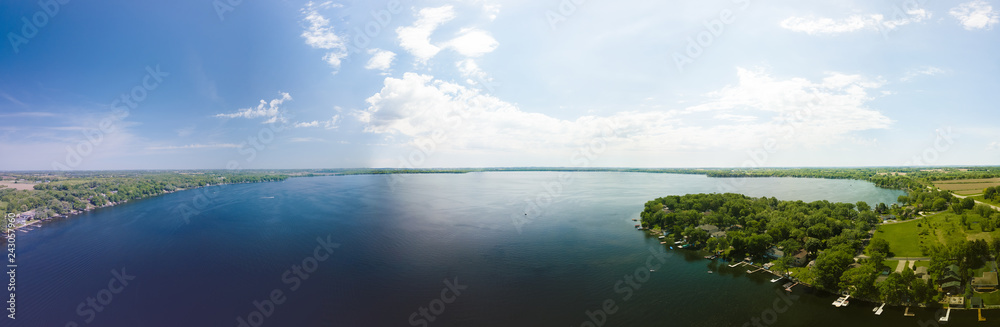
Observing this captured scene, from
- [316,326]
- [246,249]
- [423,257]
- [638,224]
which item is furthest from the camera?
[638,224]

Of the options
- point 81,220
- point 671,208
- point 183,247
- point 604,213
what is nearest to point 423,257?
point 183,247

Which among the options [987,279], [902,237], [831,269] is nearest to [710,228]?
[831,269]

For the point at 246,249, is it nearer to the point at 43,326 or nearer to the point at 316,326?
the point at 43,326

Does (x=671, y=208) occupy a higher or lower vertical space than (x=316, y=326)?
higher

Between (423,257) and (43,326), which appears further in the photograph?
(423,257)

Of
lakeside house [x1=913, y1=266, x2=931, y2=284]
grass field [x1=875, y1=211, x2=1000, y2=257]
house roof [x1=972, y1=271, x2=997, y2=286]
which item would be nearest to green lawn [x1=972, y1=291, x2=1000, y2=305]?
house roof [x1=972, y1=271, x2=997, y2=286]
